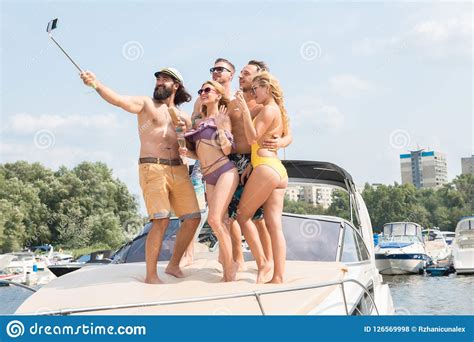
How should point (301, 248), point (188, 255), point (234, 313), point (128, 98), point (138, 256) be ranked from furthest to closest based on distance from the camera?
point (138, 256) → point (301, 248) → point (188, 255) → point (128, 98) → point (234, 313)

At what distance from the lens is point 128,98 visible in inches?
219

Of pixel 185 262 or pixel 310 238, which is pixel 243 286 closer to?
pixel 185 262

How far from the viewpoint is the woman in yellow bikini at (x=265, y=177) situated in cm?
535

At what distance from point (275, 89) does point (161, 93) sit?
1027mm

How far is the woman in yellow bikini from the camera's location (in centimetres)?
535

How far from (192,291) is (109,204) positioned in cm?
5582

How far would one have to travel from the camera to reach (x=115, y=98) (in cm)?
545

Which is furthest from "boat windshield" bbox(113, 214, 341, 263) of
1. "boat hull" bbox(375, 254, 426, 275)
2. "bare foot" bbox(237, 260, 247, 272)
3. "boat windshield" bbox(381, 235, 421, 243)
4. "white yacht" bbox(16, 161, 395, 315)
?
"boat windshield" bbox(381, 235, 421, 243)

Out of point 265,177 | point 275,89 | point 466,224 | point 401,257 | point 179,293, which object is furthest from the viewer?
point 401,257

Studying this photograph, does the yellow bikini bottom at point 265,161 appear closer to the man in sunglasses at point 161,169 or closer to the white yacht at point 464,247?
the man in sunglasses at point 161,169

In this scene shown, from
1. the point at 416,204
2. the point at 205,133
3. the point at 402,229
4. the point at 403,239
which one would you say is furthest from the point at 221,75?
the point at 416,204

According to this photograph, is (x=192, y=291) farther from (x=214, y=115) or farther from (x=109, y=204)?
(x=109, y=204)

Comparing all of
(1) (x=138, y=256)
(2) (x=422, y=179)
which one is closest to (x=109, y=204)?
(1) (x=138, y=256)

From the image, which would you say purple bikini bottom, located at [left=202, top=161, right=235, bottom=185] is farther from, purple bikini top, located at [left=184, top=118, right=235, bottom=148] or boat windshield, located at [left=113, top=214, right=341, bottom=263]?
boat windshield, located at [left=113, top=214, right=341, bottom=263]
